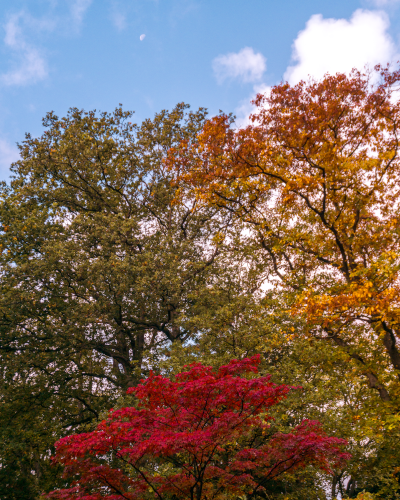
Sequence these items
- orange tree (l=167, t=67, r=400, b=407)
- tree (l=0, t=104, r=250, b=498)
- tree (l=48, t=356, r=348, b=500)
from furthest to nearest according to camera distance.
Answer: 1. tree (l=0, t=104, r=250, b=498)
2. orange tree (l=167, t=67, r=400, b=407)
3. tree (l=48, t=356, r=348, b=500)

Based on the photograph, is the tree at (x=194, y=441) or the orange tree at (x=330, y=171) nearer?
the tree at (x=194, y=441)

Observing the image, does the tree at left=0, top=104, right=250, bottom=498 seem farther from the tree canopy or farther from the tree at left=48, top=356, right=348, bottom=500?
the tree at left=48, top=356, right=348, bottom=500

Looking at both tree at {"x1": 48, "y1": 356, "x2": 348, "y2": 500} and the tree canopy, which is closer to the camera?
tree at {"x1": 48, "y1": 356, "x2": 348, "y2": 500}

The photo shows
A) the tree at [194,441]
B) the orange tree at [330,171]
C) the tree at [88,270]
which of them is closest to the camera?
the tree at [194,441]

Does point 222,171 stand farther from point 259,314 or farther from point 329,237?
point 259,314

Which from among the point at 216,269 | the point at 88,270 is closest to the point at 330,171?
the point at 216,269

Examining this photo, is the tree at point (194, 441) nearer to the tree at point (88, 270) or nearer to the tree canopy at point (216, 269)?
the tree canopy at point (216, 269)

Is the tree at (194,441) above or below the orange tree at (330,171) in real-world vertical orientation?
below

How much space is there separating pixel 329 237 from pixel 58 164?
9824 mm

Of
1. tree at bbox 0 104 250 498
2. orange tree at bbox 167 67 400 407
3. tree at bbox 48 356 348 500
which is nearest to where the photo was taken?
tree at bbox 48 356 348 500

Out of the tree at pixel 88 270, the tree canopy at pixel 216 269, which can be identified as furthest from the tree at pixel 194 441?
the tree at pixel 88 270

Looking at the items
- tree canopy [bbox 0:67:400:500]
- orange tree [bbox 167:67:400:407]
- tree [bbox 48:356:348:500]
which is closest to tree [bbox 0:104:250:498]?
tree canopy [bbox 0:67:400:500]

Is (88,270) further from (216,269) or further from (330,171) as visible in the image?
(330,171)

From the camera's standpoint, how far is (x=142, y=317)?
12.5 m
